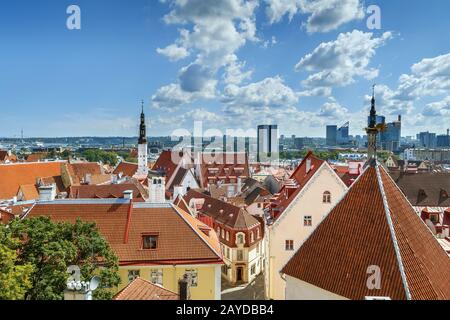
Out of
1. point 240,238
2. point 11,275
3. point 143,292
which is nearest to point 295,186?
point 240,238

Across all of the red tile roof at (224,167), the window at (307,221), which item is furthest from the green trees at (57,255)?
the red tile roof at (224,167)

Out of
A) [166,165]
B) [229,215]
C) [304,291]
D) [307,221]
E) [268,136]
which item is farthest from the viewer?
[166,165]

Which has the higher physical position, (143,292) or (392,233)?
(392,233)

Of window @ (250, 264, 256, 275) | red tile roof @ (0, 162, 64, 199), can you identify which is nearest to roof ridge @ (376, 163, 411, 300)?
window @ (250, 264, 256, 275)

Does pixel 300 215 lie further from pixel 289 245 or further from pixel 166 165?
pixel 166 165

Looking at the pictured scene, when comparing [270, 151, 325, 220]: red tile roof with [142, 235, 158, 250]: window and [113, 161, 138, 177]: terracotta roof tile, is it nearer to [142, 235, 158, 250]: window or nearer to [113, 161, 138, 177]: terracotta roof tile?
[142, 235, 158, 250]: window

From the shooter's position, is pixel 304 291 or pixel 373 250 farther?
pixel 304 291

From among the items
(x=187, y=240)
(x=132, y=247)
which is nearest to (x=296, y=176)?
(x=187, y=240)

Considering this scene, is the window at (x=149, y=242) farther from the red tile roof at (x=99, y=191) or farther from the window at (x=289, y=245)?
the red tile roof at (x=99, y=191)

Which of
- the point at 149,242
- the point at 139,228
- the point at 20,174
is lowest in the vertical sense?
the point at 149,242
